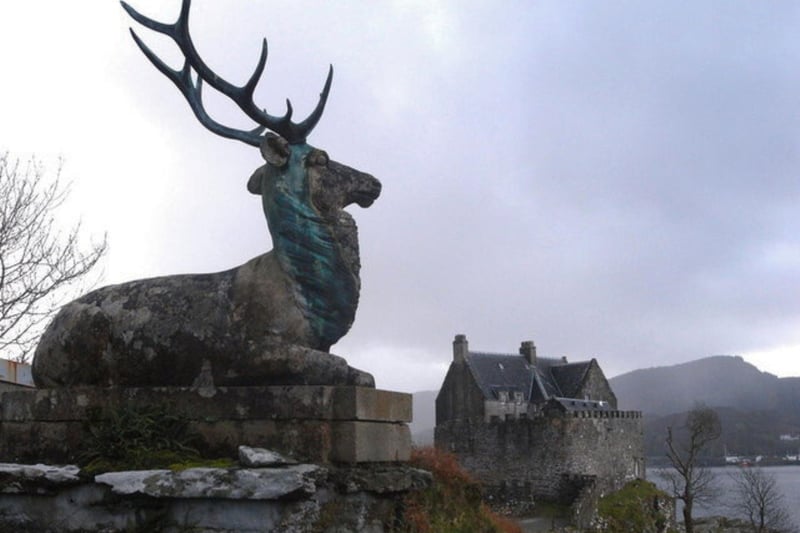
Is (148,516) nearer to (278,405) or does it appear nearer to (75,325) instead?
(278,405)

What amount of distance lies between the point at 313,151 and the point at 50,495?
318 centimetres

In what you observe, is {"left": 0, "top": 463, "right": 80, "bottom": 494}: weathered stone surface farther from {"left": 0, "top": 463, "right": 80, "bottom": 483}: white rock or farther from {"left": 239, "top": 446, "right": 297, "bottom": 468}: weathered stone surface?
{"left": 239, "top": 446, "right": 297, "bottom": 468}: weathered stone surface

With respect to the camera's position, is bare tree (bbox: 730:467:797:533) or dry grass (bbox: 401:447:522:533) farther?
bare tree (bbox: 730:467:797:533)

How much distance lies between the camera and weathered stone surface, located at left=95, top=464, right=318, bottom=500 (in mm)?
5254

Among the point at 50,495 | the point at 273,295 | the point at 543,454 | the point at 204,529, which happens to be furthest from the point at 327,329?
the point at 543,454

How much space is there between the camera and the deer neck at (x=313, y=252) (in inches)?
257

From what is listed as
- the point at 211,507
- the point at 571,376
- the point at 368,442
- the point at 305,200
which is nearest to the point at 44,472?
the point at 211,507

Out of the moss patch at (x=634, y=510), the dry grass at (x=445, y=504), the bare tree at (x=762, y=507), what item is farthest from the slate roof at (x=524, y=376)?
the dry grass at (x=445, y=504)

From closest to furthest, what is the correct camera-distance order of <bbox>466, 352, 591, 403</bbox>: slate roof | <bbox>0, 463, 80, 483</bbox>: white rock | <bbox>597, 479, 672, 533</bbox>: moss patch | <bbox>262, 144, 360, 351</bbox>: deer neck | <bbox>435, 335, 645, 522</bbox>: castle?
<bbox>0, 463, 80, 483</bbox>: white rock
<bbox>262, 144, 360, 351</bbox>: deer neck
<bbox>597, 479, 672, 533</bbox>: moss patch
<bbox>435, 335, 645, 522</bbox>: castle
<bbox>466, 352, 591, 403</bbox>: slate roof

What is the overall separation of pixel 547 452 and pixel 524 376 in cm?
800

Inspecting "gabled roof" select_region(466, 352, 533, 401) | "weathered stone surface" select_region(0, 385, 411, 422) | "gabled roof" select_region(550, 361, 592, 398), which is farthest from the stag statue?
"gabled roof" select_region(550, 361, 592, 398)

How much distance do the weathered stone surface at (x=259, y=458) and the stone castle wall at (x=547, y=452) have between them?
38.7 m

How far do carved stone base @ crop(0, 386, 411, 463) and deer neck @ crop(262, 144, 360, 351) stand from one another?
0.68m

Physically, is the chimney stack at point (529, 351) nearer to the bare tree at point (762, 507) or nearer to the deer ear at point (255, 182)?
the bare tree at point (762, 507)
